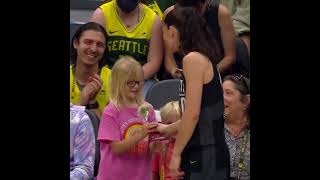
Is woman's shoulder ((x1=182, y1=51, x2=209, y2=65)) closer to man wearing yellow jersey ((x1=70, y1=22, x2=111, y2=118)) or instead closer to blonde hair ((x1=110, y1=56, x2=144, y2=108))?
blonde hair ((x1=110, y1=56, x2=144, y2=108))

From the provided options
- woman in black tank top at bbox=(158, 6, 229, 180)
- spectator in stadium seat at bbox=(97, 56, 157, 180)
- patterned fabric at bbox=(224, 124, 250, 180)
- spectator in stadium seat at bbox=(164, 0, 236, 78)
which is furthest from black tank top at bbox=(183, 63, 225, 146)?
spectator in stadium seat at bbox=(164, 0, 236, 78)

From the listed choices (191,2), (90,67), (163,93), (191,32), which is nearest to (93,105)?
(90,67)

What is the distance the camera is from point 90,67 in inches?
235


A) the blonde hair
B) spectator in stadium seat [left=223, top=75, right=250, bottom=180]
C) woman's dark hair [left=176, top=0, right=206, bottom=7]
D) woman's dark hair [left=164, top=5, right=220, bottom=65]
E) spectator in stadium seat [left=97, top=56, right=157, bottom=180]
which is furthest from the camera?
woman's dark hair [left=176, top=0, right=206, bottom=7]

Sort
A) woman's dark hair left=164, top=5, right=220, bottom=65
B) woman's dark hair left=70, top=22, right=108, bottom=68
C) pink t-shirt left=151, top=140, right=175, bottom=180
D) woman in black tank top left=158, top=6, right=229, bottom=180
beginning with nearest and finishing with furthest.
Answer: woman in black tank top left=158, top=6, right=229, bottom=180, woman's dark hair left=164, top=5, right=220, bottom=65, pink t-shirt left=151, top=140, right=175, bottom=180, woman's dark hair left=70, top=22, right=108, bottom=68

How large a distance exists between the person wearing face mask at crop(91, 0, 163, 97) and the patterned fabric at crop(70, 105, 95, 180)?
4.85ft

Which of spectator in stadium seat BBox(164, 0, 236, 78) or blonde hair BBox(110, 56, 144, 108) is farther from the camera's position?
spectator in stadium seat BBox(164, 0, 236, 78)

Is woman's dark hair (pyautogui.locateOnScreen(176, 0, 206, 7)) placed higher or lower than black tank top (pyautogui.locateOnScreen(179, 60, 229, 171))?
higher

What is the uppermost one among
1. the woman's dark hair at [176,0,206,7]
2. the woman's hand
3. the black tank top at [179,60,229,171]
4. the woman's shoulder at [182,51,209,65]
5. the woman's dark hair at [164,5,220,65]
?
the woman's dark hair at [176,0,206,7]

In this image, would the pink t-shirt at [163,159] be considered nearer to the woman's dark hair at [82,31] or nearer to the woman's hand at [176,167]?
the woman's hand at [176,167]

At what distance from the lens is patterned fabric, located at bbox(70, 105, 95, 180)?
15.2ft

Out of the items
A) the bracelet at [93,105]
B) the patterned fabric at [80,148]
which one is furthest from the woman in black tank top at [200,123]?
the bracelet at [93,105]
